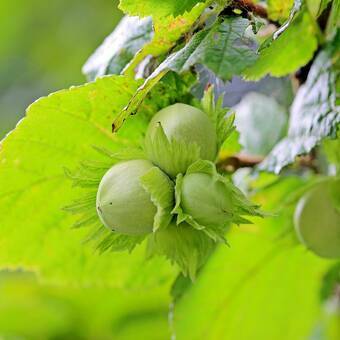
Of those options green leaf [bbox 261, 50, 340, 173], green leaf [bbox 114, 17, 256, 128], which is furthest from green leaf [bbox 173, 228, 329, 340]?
green leaf [bbox 114, 17, 256, 128]

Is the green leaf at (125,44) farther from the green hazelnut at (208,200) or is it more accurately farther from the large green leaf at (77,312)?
the large green leaf at (77,312)

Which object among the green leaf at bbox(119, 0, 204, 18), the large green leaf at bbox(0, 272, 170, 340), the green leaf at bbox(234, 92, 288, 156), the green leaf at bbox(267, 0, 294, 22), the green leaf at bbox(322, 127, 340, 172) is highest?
the green leaf at bbox(119, 0, 204, 18)

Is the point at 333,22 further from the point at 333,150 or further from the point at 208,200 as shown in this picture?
the point at 208,200

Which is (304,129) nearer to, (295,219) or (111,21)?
(295,219)

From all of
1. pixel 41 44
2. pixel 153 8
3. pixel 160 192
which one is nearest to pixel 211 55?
pixel 153 8

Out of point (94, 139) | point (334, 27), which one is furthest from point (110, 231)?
point (334, 27)

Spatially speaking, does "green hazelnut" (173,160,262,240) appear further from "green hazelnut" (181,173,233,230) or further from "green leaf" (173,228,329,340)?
"green leaf" (173,228,329,340)
